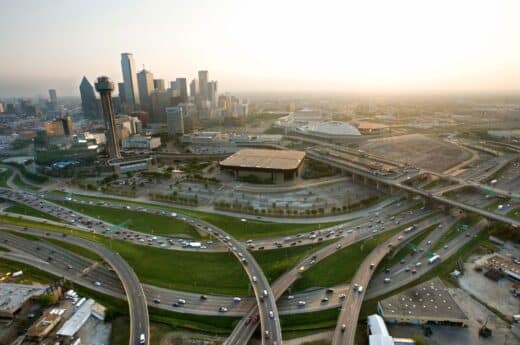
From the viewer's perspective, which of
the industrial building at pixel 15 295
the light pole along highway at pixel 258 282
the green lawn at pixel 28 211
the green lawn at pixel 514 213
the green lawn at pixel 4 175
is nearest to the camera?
the light pole along highway at pixel 258 282

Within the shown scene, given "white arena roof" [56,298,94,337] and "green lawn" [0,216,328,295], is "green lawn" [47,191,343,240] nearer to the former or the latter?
"green lawn" [0,216,328,295]

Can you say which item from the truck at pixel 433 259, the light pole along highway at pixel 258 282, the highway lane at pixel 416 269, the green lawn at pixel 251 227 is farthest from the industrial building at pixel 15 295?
the truck at pixel 433 259

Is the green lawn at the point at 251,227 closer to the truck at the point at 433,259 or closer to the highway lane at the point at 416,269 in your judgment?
the highway lane at the point at 416,269

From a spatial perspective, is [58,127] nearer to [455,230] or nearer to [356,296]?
[356,296]

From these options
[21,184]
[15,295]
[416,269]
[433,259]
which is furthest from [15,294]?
[21,184]

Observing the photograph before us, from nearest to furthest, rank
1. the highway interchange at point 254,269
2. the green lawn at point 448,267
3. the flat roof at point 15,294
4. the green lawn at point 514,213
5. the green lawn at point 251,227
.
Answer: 1. the highway interchange at point 254,269
2. the flat roof at point 15,294
3. the green lawn at point 448,267
4. the green lawn at point 251,227
5. the green lawn at point 514,213

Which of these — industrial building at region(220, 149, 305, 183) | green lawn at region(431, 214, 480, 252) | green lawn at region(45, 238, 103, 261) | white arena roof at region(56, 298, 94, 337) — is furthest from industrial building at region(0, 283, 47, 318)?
green lawn at region(431, 214, 480, 252)

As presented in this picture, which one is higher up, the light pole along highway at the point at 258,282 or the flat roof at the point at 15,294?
the light pole along highway at the point at 258,282

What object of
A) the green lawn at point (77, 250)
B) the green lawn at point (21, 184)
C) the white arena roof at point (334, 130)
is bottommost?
the green lawn at point (77, 250)
